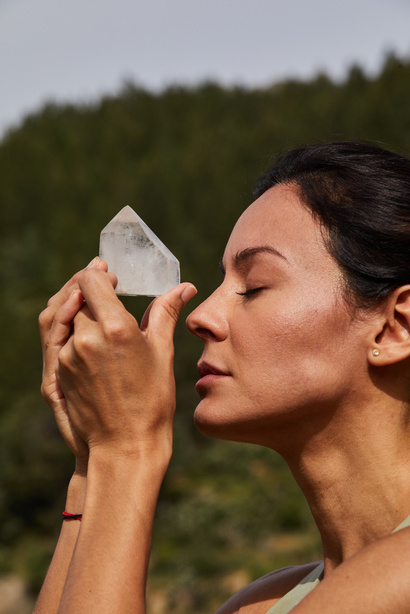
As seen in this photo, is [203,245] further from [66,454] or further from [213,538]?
[213,538]

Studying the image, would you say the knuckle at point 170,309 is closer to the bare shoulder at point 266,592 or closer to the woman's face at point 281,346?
the woman's face at point 281,346

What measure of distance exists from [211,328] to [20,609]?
31188 mm

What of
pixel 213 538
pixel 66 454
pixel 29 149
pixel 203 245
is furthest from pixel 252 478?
pixel 29 149

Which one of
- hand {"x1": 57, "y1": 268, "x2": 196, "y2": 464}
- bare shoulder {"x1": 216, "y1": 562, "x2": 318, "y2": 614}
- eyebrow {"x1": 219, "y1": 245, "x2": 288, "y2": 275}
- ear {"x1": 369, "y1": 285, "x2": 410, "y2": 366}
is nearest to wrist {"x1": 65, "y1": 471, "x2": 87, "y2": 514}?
hand {"x1": 57, "y1": 268, "x2": 196, "y2": 464}

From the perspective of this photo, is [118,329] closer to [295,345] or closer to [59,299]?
[59,299]

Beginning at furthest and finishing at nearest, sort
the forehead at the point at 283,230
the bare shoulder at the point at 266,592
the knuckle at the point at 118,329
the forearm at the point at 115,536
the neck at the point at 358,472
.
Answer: the bare shoulder at the point at 266,592
the forehead at the point at 283,230
the neck at the point at 358,472
the knuckle at the point at 118,329
the forearm at the point at 115,536

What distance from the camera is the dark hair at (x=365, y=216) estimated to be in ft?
8.27

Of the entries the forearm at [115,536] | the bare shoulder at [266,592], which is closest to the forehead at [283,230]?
the forearm at [115,536]

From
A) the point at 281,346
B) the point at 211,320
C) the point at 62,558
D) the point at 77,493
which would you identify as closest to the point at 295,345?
the point at 281,346

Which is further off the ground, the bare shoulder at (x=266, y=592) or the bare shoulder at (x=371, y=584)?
the bare shoulder at (x=371, y=584)

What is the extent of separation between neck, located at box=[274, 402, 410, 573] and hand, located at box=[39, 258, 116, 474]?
2.56 ft

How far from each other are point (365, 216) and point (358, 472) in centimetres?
89

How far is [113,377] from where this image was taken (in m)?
2.32

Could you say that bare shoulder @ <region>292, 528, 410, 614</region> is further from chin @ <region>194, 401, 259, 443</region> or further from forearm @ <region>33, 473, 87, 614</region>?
forearm @ <region>33, 473, 87, 614</region>
